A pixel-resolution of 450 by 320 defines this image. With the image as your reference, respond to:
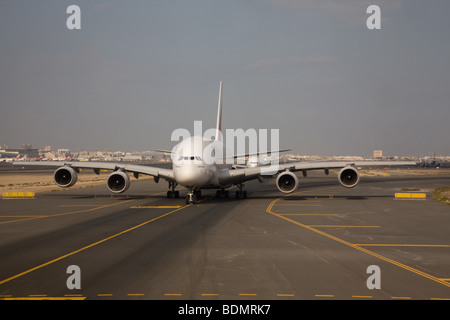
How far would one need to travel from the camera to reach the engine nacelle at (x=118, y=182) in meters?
33.3

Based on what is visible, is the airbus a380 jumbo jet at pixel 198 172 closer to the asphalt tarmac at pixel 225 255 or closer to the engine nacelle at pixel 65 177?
the engine nacelle at pixel 65 177

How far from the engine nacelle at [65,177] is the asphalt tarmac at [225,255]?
8.04m

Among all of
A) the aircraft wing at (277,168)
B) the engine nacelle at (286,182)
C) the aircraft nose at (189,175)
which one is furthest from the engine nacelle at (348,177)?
the aircraft nose at (189,175)

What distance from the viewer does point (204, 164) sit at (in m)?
29.8

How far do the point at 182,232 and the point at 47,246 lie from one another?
5820 millimetres

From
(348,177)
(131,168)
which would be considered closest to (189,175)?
(131,168)

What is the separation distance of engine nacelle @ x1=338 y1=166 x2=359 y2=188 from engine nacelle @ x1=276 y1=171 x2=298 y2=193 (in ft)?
13.0

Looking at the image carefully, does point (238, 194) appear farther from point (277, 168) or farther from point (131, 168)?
point (131, 168)

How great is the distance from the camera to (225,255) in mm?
14117

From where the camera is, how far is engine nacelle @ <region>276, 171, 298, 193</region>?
107 feet

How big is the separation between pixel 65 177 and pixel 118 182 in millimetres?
5078

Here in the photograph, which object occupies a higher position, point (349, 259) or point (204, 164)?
point (204, 164)
